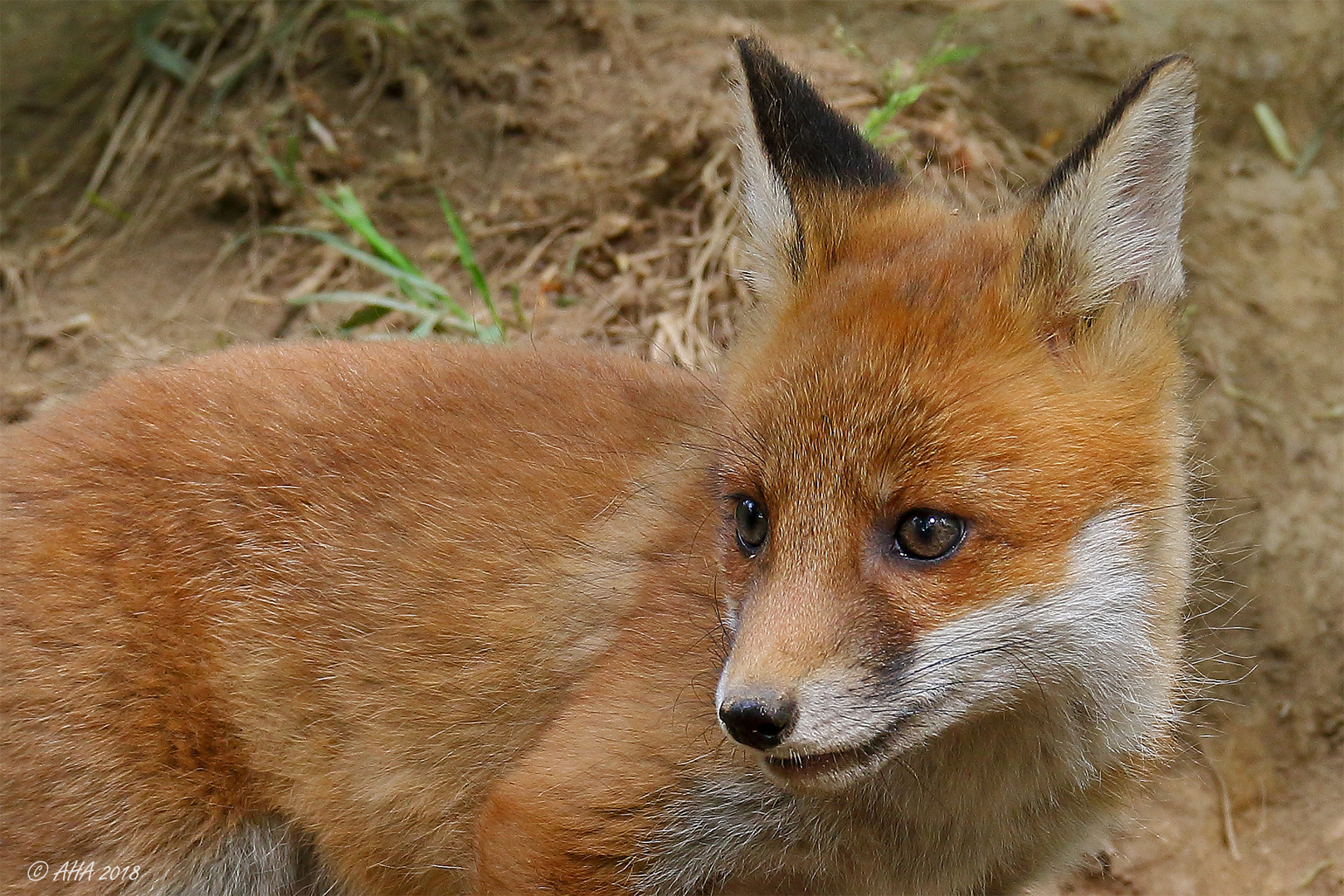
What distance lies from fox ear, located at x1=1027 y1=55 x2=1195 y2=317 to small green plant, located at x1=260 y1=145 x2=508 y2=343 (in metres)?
3.40

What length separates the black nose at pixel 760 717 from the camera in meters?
2.80

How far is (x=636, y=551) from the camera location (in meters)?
4.03

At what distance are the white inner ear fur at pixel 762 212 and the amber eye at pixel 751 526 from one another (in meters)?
0.83

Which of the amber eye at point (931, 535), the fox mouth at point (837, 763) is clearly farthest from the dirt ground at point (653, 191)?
the fox mouth at point (837, 763)

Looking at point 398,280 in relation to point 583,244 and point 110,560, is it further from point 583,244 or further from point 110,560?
point 110,560

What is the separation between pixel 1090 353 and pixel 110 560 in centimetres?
317

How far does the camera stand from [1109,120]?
10.7 feet

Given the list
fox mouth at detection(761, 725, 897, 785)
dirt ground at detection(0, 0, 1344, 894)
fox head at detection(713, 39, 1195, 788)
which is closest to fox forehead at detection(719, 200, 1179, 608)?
fox head at detection(713, 39, 1195, 788)

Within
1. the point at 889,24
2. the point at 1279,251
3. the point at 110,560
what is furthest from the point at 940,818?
the point at 889,24

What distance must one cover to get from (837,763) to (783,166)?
189cm

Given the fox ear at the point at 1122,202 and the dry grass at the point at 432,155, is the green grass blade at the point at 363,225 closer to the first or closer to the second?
the dry grass at the point at 432,155

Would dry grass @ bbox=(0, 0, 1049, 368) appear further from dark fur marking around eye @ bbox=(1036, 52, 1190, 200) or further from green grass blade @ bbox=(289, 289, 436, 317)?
dark fur marking around eye @ bbox=(1036, 52, 1190, 200)

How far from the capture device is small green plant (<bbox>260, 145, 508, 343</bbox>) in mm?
6434

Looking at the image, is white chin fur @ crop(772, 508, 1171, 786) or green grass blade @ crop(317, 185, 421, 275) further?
green grass blade @ crop(317, 185, 421, 275)
